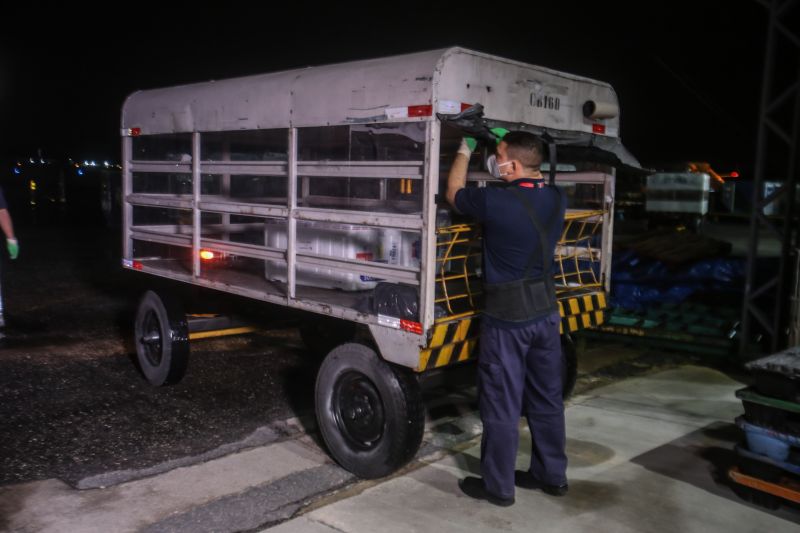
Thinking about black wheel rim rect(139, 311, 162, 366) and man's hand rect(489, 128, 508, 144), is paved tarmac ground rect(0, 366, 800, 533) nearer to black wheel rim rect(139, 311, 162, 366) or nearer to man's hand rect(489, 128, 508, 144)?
black wheel rim rect(139, 311, 162, 366)

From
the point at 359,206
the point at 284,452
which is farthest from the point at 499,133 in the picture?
the point at 284,452

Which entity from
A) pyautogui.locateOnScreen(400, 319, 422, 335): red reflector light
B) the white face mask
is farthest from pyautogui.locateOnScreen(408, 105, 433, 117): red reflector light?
pyautogui.locateOnScreen(400, 319, 422, 335): red reflector light

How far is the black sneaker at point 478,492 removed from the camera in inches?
146

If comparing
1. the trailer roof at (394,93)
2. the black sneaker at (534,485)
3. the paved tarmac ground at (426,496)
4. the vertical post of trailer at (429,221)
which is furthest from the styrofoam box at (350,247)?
the black sneaker at (534,485)

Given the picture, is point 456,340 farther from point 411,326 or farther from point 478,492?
point 478,492

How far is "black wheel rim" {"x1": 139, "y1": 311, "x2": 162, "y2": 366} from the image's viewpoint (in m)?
6.05

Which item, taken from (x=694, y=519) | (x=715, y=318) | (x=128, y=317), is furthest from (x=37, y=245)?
(x=694, y=519)

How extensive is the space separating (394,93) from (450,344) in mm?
1456

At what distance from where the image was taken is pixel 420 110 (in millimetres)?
3566

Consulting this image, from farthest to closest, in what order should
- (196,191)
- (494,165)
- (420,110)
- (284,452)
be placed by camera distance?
(196,191) → (284,452) → (494,165) → (420,110)

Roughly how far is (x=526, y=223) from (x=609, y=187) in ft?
5.08

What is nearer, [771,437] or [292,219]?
[771,437]

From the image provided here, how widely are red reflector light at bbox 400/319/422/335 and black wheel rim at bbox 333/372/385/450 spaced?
0.55m

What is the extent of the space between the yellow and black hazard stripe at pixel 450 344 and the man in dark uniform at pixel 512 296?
7.8 inches
